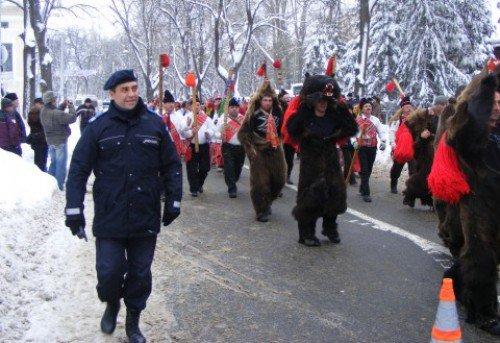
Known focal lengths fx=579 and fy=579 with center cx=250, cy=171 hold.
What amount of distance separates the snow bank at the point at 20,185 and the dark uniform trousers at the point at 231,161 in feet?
10.2

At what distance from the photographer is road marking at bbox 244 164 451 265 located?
21.7 feet

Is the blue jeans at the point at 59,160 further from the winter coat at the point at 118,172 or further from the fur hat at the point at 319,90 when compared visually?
the winter coat at the point at 118,172

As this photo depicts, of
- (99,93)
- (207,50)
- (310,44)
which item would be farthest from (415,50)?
(99,93)

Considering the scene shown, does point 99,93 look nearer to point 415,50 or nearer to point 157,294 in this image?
point 415,50

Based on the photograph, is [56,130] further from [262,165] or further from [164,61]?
[262,165]

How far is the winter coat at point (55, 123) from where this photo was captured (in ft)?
35.2

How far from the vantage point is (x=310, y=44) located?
40969 mm

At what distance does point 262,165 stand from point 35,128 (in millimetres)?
5702

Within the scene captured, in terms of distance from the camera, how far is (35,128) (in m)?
11.9

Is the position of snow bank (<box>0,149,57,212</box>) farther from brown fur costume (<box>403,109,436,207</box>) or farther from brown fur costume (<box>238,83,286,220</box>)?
brown fur costume (<box>403,109,436,207</box>)

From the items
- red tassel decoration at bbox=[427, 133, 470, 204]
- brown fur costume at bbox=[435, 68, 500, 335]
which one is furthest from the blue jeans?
brown fur costume at bbox=[435, 68, 500, 335]

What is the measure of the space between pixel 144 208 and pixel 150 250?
334 mm

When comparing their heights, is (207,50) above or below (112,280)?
above

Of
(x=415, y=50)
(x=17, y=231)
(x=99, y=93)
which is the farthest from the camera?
(x=99, y=93)
